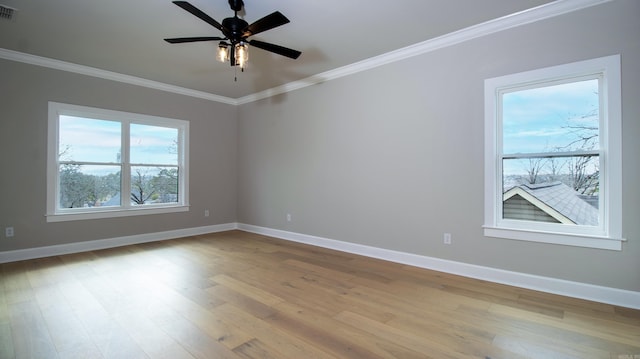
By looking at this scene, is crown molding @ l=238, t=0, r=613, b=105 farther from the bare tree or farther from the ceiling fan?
the bare tree

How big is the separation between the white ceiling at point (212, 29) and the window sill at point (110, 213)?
2.21 m

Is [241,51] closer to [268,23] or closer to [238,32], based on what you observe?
[238,32]

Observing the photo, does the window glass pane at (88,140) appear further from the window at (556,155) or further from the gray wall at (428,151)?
the window at (556,155)

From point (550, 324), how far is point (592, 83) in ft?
7.28

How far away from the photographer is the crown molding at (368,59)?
2791 mm

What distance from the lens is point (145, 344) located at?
1.97 m

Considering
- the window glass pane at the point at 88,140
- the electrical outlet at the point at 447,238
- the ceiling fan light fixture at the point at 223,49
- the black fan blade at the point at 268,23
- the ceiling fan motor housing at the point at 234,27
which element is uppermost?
the ceiling fan motor housing at the point at 234,27

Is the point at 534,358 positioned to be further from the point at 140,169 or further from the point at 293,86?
the point at 140,169

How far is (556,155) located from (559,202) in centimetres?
47

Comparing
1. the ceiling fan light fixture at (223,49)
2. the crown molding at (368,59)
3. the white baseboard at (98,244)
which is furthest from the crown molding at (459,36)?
the white baseboard at (98,244)

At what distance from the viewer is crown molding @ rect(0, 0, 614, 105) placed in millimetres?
2791

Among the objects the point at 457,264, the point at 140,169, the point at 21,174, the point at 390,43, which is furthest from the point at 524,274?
the point at 21,174

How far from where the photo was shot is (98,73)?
450cm

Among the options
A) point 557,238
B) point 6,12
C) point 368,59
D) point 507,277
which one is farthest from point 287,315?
point 6,12
